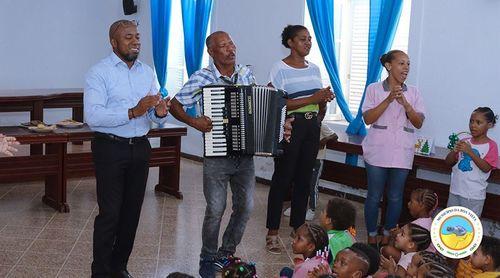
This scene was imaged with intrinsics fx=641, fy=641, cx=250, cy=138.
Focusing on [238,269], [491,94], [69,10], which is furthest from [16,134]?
[69,10]

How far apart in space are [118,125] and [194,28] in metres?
4.80

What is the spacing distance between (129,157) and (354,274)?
1401mm

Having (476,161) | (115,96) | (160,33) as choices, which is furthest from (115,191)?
(160,33)

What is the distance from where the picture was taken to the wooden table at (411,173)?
4.73m

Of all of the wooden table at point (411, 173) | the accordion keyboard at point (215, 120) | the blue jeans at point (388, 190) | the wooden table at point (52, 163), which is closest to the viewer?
the accordion keyboard at point (215, 120)

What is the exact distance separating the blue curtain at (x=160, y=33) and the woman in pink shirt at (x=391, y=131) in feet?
15.0

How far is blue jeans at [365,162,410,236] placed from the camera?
4520mm

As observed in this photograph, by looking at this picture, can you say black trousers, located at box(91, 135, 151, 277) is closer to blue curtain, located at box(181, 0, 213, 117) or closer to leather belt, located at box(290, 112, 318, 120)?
leather belt, located at box(290, 112, 318, 120)

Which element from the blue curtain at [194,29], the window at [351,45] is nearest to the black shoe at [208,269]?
the window at [351,45]

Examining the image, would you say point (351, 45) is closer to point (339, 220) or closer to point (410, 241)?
point (339, 220)

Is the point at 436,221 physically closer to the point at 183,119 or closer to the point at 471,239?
the point at 471,239

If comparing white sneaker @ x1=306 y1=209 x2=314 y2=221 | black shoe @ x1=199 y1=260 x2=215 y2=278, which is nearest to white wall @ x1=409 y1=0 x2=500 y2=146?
white sneaker @ x1=306 y1=209 x2=314 y2=221

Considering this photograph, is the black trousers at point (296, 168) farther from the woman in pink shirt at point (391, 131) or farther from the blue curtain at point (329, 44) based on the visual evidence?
the blue curtain at point (329, 44)

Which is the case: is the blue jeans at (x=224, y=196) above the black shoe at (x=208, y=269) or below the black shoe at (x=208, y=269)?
above
